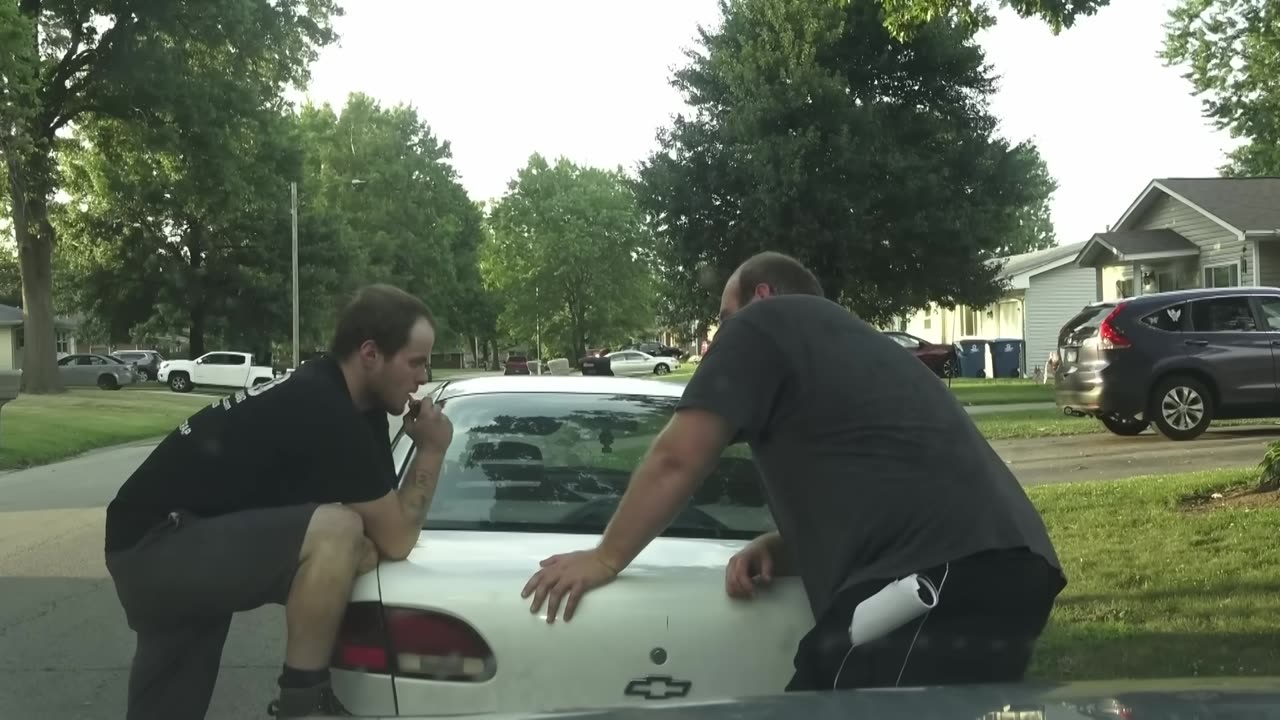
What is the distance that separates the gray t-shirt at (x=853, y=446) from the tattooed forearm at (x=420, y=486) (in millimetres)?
887

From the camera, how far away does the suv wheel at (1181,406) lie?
15078mm

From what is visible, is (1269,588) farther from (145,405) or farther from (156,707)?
(145,405)

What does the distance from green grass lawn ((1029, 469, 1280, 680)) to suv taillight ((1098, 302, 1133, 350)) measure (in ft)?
16.2

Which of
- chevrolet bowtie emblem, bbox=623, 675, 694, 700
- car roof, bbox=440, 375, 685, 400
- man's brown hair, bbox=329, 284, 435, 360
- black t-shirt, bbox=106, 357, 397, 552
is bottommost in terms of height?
chevrolet bowtie emblem, bbox=623, 675, 694, 700

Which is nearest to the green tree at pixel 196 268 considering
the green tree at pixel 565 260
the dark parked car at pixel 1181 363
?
the green tree at pixel 565 260

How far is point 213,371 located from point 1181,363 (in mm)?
40983

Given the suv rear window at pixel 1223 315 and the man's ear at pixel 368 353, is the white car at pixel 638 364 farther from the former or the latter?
the man's ear at pixel 368 353

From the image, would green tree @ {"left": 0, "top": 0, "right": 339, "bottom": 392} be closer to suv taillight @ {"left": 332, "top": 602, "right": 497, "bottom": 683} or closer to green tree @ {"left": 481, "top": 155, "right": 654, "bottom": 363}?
suv taillight @ {"left": 332, "top": 602, "right": 497, "bottom": 683}

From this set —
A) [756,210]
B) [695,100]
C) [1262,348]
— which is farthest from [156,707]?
[695,100]

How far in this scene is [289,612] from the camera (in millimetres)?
3086

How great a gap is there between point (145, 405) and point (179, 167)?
6509 millimetres

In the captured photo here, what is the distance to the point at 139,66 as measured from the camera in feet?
111

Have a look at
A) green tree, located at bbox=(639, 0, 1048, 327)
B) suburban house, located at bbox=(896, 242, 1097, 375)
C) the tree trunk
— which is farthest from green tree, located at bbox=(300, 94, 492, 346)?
green tree, located at bbox=(639, 0, 1048, 327)

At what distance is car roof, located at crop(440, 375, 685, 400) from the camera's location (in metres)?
4.70
